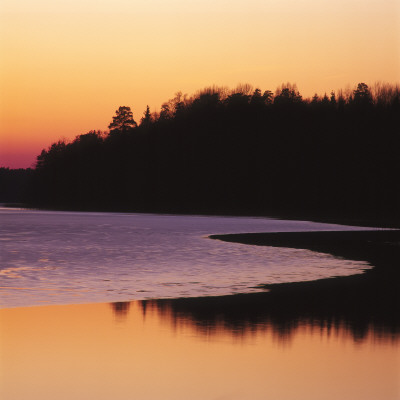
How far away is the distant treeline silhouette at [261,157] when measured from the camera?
377 ft

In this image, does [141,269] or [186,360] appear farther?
[141,269]

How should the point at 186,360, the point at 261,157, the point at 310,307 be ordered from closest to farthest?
the point at 186,360 < the point at 310,307 < the point at 261,157

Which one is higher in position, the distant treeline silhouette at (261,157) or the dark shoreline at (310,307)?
the distant treeline silhouette at (261,157)

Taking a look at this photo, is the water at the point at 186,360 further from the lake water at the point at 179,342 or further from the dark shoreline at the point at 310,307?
the dark shoreline at the point at 310,307

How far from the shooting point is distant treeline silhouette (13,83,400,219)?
4525 inches

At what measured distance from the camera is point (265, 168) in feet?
434

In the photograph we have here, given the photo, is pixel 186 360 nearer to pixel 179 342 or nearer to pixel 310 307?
pixel 179 342

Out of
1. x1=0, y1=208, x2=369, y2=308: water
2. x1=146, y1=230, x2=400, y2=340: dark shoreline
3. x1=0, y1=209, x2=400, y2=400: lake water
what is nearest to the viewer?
x1=0, y1=209, x2=400, y2=400: lake water

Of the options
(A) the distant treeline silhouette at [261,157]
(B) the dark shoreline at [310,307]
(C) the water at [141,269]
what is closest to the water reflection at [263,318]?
(B) the dark shoreline at [310,307]

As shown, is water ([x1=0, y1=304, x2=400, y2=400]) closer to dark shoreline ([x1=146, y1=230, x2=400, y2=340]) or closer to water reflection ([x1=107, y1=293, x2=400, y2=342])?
water reflection ([x1=107, y1=293, x2=400, y2=342])

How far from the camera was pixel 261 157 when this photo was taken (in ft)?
443

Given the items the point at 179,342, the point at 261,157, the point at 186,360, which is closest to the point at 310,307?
the point at 179,342

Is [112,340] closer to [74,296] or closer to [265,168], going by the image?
[74,296]

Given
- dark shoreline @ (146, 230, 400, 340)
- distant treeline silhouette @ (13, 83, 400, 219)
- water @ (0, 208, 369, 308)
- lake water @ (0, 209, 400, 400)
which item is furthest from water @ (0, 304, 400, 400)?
distant treeline silhouette @ (13, 83, 400, 219)
